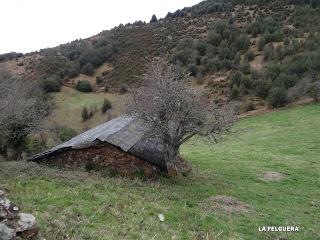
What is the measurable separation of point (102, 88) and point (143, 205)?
179ft

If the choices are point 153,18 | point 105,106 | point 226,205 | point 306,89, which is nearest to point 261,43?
point 306,89

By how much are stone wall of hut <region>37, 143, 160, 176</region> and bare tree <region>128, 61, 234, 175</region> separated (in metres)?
1.26

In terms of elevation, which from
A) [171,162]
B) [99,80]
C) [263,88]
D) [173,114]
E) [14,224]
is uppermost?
[14,224]

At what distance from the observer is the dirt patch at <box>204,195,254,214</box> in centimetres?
1788

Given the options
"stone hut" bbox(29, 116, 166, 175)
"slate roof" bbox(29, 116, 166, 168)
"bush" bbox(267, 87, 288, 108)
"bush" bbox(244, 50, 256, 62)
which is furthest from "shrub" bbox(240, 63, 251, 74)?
"stone hut" bbox(29, 116, 166, 175)

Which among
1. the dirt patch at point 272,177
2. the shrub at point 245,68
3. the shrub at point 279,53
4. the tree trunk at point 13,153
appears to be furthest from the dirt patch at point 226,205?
the shrub at point 279,53

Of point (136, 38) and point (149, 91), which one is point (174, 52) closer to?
point (136, 38)

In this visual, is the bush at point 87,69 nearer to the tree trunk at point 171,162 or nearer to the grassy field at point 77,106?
the grassy field at point 77,106

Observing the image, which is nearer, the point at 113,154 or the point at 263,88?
the point at 113,154

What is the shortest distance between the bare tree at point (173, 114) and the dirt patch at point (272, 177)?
16.4ft

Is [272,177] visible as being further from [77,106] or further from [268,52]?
[268,52]

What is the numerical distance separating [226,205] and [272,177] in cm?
781

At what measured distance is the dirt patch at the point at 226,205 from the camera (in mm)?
17875

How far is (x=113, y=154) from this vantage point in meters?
22.4
